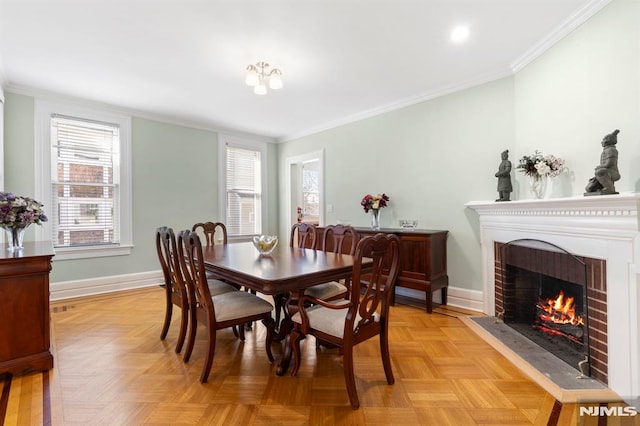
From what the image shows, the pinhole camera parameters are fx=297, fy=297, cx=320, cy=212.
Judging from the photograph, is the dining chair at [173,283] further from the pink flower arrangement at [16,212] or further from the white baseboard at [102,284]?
the white baseboard at [102,284]

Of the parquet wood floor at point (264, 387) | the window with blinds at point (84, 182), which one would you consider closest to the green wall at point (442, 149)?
the window with blinds at point (84, 182)

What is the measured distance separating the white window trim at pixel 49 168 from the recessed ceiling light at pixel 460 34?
4129mm

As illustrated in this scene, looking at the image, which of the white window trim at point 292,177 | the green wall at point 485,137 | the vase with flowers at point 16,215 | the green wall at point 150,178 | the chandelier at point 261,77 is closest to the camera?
the green wall at point 485,137

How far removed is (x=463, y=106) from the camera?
132 inches

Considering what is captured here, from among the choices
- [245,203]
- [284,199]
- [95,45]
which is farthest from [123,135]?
[284,199]

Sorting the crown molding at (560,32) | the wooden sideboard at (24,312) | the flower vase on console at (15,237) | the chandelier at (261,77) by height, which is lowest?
the wooden sideboard at (24,312)

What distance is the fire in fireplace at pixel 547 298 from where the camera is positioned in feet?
7.03

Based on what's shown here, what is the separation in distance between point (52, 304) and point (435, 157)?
4845 millimetres

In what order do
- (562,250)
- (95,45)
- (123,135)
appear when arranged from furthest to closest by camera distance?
1. (123,135)
2. (95,45)
3. (562,250)

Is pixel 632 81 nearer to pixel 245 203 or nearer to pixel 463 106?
pixel 463 106

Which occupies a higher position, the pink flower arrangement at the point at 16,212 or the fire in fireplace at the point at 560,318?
the pink flower arrangement at the point at 16,212

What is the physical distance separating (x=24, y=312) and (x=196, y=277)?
1.21 metres

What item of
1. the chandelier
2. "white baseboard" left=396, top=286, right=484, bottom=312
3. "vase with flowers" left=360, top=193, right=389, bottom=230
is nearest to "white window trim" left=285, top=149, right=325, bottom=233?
"vase with flowers" left=360, top=193, right=389, bottom=230

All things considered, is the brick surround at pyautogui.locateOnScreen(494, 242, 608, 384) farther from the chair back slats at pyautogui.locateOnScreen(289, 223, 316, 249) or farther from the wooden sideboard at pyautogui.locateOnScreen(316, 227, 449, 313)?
the chair back slats at pyautogui.locateOnScreen(289, 223, 316, 249)
